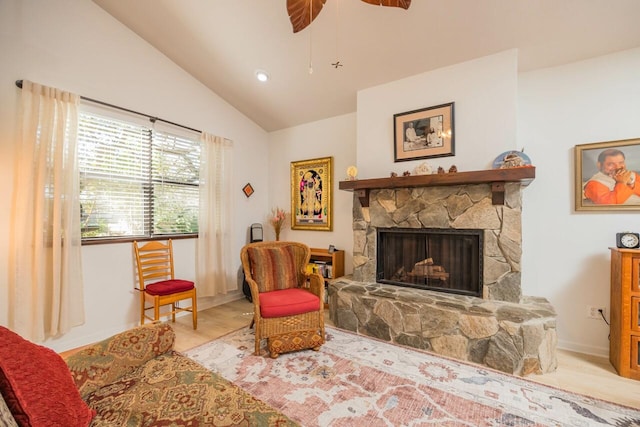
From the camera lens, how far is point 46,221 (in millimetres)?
2309

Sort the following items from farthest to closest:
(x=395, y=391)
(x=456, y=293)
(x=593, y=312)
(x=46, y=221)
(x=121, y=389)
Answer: (x=456, y=293) → (x=593, y=312) → (x=46, y=221) → (x=395, y=391) → (x=121, y=389)

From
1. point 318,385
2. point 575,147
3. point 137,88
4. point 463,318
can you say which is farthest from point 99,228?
point 575,147

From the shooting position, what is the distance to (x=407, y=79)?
2963mm

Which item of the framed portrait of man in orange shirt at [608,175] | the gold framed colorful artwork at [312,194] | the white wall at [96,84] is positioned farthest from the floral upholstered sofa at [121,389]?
the framed portrait of man in orange shirt at [608,175]

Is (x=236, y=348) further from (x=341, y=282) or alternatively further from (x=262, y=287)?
(x=341, y=282)

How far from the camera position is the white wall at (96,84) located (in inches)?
85.7

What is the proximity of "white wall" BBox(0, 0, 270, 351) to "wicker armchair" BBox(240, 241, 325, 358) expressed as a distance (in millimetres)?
1346

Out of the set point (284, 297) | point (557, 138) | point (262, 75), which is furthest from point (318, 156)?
point (557, 138)

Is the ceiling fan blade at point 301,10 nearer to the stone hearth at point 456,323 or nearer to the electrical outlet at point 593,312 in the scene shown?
the stone hearth at point 456,323

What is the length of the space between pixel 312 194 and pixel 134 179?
2248 millimetres

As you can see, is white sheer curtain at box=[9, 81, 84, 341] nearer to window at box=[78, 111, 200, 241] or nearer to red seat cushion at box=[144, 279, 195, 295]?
window at box=[78, 111, 200, 241]

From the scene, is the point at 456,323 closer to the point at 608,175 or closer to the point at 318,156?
the point at 608,175

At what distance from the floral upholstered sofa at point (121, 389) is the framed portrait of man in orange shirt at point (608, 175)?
3.08 meters

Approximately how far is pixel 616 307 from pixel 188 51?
15.8 feet
